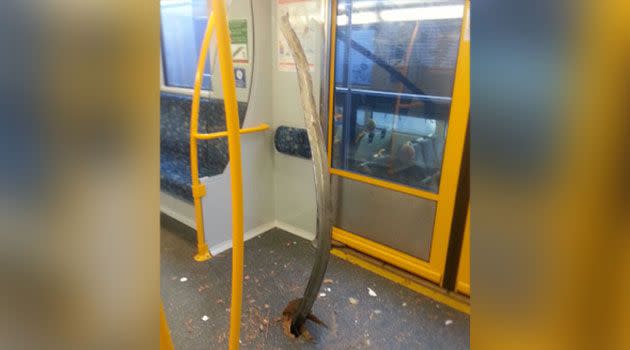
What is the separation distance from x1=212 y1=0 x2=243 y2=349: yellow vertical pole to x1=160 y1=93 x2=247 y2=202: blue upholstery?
1571mm

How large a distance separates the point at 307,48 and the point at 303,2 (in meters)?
0.32

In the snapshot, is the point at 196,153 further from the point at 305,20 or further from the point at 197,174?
the point at 305,20

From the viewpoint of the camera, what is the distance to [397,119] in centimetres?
239

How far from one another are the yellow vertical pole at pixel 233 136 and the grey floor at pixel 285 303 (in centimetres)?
82

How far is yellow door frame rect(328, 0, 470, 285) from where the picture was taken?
6.47ft

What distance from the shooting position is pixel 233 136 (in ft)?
3.49

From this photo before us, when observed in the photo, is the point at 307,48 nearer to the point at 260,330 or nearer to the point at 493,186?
the point at 260,330

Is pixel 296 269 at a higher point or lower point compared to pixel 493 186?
lower

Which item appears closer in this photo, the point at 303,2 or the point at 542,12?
the point at 542,12

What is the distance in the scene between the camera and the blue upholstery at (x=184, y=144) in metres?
2.78

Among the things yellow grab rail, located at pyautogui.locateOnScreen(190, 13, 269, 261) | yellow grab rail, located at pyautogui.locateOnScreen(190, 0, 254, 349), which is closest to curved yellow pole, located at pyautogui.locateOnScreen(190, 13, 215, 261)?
yellow grab rail, located at pyautogui.locateOnScreen(190, 13, 269, 261)

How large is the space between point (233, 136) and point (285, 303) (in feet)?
4.90

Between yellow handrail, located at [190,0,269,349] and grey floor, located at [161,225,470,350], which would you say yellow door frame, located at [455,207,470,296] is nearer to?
grey floor, located at [161,225,470,350]

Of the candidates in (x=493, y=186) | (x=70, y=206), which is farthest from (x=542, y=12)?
(x=70, y=206)
